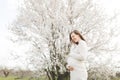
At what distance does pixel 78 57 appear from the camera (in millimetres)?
6547

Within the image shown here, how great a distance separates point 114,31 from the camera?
81.2ft

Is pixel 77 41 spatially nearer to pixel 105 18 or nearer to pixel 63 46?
pixel 63 46

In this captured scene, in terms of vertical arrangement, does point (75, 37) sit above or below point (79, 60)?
above

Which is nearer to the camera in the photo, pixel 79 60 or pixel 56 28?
pixel 79 60

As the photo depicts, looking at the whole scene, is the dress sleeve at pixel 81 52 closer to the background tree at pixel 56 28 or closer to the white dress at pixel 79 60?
the white dress at pixel 79 60

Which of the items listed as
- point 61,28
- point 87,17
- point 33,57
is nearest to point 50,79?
point 33,57

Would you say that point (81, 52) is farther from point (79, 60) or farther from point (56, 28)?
point (56, 28)

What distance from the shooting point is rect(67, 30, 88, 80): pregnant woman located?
6.53 meters

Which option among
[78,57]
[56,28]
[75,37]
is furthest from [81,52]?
[56,28]

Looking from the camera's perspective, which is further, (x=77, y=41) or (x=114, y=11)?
(x=114, y=11)

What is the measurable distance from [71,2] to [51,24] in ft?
7.89

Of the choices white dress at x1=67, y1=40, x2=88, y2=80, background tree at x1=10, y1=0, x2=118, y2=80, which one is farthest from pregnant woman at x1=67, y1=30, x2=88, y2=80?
background tree at x1=10, y1=0, x2=118, y2=80

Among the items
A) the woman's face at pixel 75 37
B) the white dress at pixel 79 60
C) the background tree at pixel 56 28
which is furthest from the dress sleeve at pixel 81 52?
the background tree at pixel 56 28

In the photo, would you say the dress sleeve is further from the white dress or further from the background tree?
the background tree
